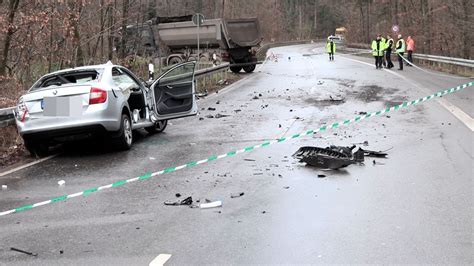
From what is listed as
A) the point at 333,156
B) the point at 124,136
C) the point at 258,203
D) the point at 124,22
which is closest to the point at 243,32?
the point at 124,22

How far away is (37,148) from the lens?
891 centimetres

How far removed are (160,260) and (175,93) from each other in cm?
656

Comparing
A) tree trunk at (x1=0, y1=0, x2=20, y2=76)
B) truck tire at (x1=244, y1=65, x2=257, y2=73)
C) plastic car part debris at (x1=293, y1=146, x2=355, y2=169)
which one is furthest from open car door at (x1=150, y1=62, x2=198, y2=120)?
truck tire at (x1=244, y1=65, x2=257, y2=73)

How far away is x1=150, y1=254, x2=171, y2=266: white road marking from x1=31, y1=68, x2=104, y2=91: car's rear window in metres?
5.31

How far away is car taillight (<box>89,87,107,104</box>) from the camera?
8.42 metres

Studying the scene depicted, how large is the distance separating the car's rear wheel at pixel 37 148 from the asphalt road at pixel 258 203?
1.07 ft

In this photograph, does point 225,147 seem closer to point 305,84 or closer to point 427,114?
point 427,114

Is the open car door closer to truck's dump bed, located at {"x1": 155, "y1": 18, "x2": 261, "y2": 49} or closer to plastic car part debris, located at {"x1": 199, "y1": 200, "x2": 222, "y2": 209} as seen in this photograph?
plastic car part debris, located at {"x1": 199, "y1": 200, "x2": 222, "y2": 209}

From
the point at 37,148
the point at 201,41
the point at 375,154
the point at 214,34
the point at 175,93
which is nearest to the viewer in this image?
the point at 375,154

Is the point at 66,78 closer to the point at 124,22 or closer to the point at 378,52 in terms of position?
the point at 124,22

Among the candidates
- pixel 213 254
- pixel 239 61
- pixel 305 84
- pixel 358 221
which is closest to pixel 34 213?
pixel 213 254

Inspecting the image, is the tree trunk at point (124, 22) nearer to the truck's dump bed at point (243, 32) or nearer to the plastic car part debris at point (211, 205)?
the truck's dump bed at point (243, 32)

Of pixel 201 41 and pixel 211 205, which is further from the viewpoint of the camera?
pixel 201 41

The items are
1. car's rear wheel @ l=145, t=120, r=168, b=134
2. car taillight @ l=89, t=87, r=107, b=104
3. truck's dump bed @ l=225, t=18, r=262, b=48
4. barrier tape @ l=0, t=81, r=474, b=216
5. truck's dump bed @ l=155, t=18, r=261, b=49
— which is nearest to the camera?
barrier tape @ l=0, t=81, r=474, b=216
